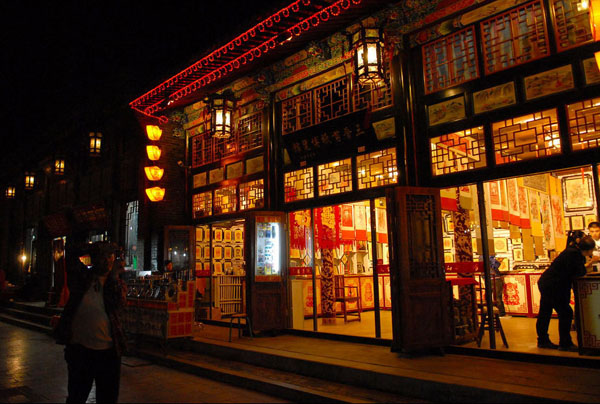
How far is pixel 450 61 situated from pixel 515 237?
20.4ft

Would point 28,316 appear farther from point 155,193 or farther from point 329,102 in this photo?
point 329,102

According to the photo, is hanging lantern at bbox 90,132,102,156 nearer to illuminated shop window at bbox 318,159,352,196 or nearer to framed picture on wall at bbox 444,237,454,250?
illuminated shop window at bbox 318,159,352,196

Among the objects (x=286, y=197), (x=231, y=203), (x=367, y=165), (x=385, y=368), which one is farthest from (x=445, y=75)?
(x=231, y=203)

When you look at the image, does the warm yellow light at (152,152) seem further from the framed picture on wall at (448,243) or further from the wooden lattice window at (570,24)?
the wooden lattice window at (570,24)

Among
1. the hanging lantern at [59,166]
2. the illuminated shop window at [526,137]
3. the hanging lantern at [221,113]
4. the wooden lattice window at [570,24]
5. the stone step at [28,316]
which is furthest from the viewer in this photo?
the hanging lantern at [59,166]

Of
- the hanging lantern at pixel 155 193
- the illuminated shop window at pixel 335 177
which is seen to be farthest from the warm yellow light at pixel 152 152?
the illuminated shop window at pixel 335 177

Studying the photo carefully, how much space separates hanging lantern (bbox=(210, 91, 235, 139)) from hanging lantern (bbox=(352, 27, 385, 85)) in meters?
3.87

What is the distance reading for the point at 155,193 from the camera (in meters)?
12.3

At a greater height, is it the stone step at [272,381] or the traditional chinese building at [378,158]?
the traditional chinese building at [378,158]

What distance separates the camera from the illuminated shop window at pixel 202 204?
12.3 m

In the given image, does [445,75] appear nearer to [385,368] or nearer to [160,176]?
[385,368]

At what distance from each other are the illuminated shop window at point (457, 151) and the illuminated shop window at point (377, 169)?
29.3 inches

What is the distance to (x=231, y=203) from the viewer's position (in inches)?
454

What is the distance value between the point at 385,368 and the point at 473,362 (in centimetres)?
135
